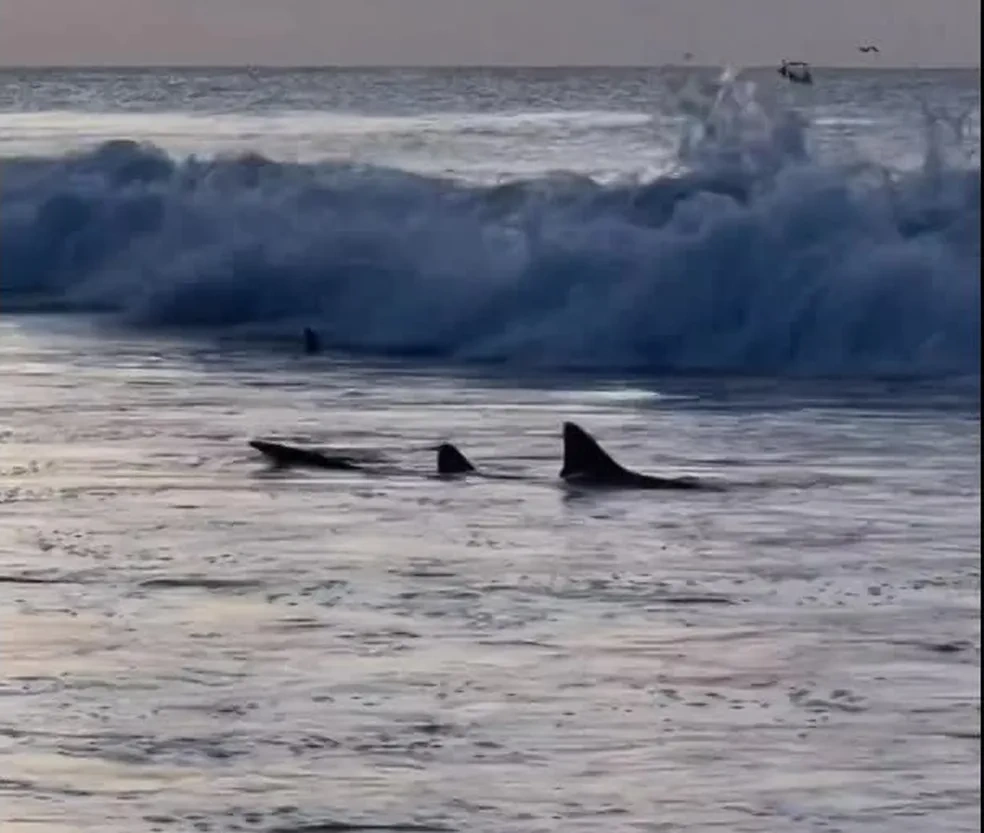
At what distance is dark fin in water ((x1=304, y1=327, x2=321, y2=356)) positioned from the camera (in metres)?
26.1

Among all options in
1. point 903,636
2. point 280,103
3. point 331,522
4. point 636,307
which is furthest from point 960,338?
point 280,103

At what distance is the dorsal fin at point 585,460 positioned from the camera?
51.2 ft

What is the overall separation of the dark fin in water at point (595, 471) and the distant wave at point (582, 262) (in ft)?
16.4

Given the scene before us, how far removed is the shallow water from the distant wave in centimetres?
477

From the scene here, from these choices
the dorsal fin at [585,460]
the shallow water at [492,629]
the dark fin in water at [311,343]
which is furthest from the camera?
the dark fin in water at [311,343]

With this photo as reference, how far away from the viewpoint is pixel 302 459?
1672 cm

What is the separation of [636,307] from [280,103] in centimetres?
6349

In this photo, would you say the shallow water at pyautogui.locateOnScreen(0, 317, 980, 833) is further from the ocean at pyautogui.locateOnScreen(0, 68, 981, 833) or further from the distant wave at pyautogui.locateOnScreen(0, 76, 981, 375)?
the distant wave at pyautogui.locateOnScreen(0, 76, 981, 375)

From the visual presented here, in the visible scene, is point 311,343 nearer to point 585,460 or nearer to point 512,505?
point 585,460

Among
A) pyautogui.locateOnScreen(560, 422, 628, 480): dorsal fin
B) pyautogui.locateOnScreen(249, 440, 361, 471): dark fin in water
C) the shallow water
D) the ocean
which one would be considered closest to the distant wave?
the ocean

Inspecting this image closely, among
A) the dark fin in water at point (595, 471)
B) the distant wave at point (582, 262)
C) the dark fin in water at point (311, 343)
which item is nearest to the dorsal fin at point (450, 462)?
the dark fin in water at point (595, 471)

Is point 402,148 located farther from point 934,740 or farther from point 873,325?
point 934,740

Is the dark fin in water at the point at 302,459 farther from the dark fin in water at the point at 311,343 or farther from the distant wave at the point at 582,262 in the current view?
the dark fin in water at the point at 311,343

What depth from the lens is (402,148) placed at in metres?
54.9
